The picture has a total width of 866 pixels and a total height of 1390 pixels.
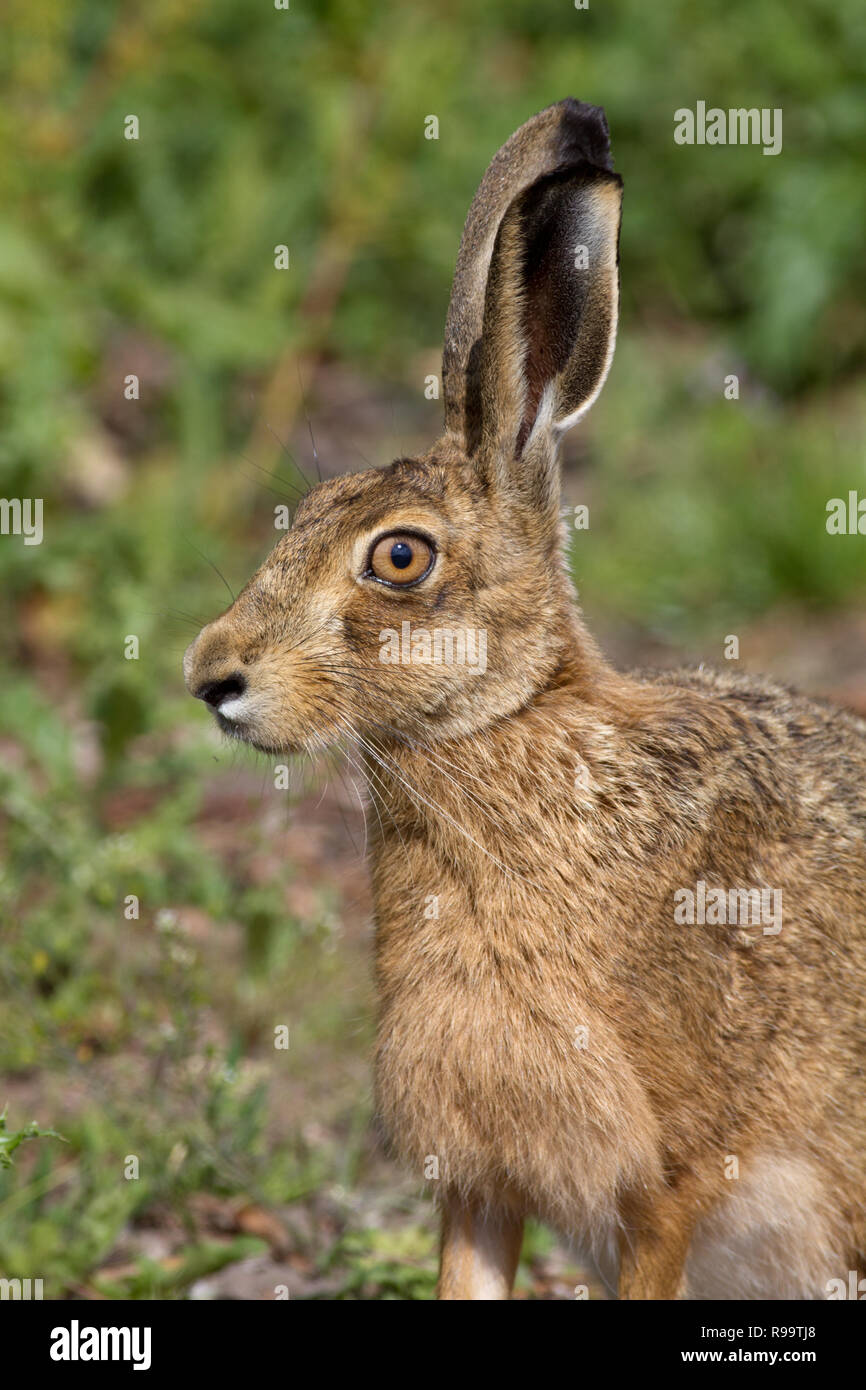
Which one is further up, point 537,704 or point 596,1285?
point 537,704

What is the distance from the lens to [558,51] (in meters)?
12.1

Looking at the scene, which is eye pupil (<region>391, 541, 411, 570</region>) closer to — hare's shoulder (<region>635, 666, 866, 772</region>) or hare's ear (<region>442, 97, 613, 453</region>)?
hare's ear (<region>442, 97, 613, 453</region>)

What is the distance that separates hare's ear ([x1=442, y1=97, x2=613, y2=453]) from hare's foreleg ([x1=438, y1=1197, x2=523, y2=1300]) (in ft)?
6.53

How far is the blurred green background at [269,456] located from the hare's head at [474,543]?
650 mm

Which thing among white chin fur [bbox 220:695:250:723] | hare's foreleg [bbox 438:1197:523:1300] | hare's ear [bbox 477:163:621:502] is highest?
hare's ear [bbox 477:163:621:502]

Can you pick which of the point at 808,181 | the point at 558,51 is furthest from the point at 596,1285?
the point at 558,51

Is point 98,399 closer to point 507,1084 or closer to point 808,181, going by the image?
point 808,181

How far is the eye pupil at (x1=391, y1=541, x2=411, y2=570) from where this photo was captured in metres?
4.36

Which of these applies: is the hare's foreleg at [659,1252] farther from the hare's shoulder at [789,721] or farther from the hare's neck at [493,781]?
the hare's shoulder at [789,721]

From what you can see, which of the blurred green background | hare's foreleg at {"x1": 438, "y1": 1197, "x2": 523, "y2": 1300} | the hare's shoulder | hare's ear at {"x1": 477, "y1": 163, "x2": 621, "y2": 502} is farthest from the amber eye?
hare's foreleg at {"x1": 438, "y1": 1197, "x2": 523, "y2": 1300}

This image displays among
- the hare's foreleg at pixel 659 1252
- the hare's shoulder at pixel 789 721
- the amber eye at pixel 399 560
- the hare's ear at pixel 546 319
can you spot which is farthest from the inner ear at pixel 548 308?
the hare's foreleg at pixel 659 1252

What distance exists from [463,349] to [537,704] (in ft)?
3.15

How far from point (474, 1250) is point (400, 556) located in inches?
72.7

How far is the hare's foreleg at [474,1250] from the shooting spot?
4.68 m
